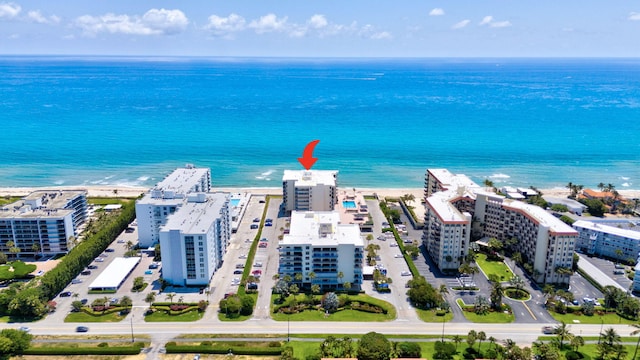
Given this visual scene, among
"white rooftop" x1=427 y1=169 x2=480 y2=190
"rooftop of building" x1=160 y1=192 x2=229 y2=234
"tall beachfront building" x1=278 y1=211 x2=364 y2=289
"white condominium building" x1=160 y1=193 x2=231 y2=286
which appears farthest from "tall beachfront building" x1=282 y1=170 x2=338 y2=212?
A: "white condominium building" x1=160 y1=193 x2=231 y2=286

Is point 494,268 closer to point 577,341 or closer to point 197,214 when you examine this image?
point 577,341

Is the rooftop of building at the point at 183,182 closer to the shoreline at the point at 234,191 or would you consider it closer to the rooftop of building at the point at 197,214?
the rooftop of building at the point at 197,214

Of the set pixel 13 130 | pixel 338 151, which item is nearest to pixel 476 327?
pixel 338 151

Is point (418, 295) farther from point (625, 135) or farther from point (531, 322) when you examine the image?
point (625, 135)

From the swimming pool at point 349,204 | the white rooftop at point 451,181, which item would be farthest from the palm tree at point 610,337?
the swimming pool at point 349,204

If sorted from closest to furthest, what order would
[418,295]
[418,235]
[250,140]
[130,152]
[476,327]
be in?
[476,327], [418,295], [418,235], [130,152], [250,140]

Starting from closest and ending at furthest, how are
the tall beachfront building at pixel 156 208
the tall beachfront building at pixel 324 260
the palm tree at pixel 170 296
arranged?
the palm tree at pixel 170 296 → the tall beachfront building at pixel 324 260 → the tall beachfront building at pixel 156 208

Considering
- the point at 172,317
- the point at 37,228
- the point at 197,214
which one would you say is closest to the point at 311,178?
the point at 197,214
